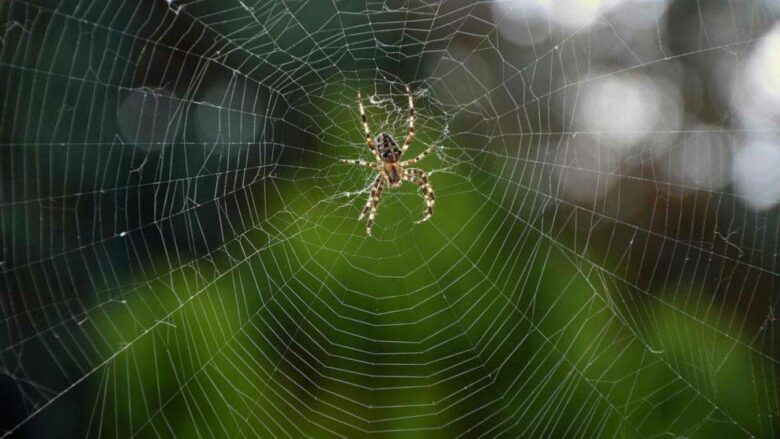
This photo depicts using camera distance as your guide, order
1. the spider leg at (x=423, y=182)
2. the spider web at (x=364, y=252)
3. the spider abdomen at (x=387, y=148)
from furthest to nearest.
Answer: the spider abdomen at (x=387, y=148) → the spider leg at (x=423, y=182) → the spider web at (x=364, y=252)

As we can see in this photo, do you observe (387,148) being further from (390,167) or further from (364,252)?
(364,252)

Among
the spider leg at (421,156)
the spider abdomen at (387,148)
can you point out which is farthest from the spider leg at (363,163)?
the spider leg at (421,156)

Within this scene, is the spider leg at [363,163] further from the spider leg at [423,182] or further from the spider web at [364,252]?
the spider leg at [423,182]

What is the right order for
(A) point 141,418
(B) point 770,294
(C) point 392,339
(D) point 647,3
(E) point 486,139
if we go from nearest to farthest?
(A) point 141,418, (C) point 392,339, (B) point 770,294, (E) point 486,139, (D) point 647,3

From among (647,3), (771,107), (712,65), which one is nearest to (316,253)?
(771,107)

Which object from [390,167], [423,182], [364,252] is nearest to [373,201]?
[390,167]

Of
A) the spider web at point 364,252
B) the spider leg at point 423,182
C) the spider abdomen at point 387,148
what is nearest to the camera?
the spider web at point 364,252

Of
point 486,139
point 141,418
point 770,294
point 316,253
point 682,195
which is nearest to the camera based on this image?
point 141,418

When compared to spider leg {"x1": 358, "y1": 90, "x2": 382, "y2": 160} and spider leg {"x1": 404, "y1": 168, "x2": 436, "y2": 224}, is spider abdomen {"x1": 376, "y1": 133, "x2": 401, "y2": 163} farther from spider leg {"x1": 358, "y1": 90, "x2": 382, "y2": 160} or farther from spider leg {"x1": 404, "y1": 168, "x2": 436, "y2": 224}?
A: spider leg {"x1": 404, "y1": 168, "x2": 436, "y2": 224}

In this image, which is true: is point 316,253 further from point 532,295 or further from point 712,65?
point 712,65
